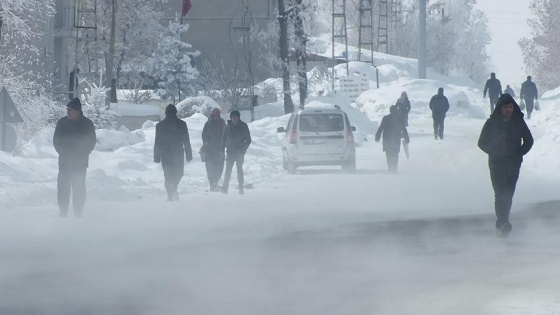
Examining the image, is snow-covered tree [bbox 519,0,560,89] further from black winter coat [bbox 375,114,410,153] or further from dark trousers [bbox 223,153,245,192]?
dark trousers [bbox 223,153,245,192]

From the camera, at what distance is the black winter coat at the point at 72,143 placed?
18438 millimetres

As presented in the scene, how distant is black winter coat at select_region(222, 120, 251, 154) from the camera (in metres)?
24.7

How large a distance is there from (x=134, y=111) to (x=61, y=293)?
1852 inches

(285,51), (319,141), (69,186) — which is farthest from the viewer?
(285,51)

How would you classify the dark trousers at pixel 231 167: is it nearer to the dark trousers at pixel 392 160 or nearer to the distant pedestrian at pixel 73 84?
the dark trousers at pixel 392 160

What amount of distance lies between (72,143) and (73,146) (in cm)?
4

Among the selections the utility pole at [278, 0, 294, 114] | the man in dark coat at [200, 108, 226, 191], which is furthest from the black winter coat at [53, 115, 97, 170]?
the utility pole at [278, 0, 294, 114]

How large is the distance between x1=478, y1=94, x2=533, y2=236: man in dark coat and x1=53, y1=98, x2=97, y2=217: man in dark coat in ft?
18.5

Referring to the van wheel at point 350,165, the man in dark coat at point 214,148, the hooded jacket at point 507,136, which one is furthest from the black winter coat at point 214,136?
the hooded jacket at point 507,136

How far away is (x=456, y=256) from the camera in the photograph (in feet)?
44.8

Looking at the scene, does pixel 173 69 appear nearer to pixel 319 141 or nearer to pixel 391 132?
pixel 319 141

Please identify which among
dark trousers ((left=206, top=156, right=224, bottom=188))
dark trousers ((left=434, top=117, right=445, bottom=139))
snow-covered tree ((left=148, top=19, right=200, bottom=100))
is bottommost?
dark trousers ((left=206, top=156, right=224, bottom=188))

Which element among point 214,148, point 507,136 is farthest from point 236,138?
point 507,136

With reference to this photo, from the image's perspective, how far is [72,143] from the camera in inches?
727
